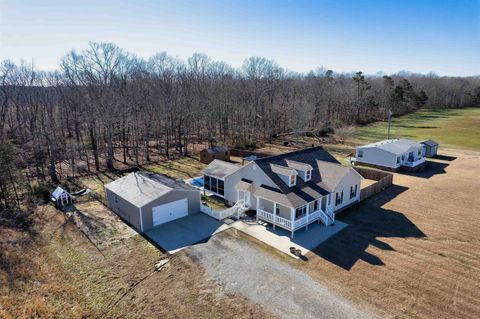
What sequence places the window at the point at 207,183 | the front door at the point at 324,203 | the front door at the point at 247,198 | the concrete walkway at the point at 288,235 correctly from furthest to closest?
the window at the point at 207,183 < the front door at the point at 247,198 < the front door at the point at 324,203 < the concrete walkway at the point at 288,235

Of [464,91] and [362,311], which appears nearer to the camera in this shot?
[362,311]

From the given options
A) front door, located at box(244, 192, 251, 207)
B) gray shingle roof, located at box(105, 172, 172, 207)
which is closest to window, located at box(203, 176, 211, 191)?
front door, located at box(244, 192, 251, 207)

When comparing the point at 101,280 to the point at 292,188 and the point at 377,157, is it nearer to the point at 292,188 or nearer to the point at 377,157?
the point at 292,188

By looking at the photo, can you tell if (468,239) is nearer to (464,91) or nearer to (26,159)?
(26,159)

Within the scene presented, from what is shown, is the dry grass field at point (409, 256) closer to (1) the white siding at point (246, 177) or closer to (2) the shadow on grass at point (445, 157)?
(1) the white siding at point (246, 177)

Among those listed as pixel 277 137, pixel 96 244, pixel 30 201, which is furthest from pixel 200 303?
pixel 277 137

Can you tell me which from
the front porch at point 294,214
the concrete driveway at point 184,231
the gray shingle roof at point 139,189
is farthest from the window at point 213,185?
the front porch at point 294,214

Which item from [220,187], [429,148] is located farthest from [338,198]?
[429,148]
